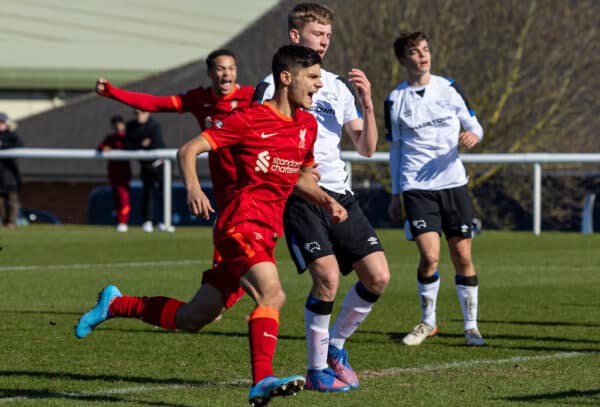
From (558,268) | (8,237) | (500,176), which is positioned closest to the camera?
(558,268)

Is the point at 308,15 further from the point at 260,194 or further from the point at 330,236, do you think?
the point at 260,194

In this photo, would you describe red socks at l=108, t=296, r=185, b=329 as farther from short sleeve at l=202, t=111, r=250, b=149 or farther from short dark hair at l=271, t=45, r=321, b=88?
short dark hair at l=271, t=45, r=321, b=88

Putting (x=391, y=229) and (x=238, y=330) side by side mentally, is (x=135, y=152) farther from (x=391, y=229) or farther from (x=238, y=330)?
(x=238, y=330)

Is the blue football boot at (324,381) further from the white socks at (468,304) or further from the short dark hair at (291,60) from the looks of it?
the white socks at (468,304)

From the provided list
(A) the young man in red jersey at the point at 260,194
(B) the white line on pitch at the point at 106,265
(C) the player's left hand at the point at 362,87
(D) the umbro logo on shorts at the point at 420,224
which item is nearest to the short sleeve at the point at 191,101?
(D) the umbro logo on shorts at the point at 420,224

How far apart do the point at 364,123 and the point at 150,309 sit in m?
1.75

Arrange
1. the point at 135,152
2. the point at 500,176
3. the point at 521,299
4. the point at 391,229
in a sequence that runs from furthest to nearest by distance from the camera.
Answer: the point at 500,176 < the point at 391,229 < the point at 135,152 < the point at 521,299

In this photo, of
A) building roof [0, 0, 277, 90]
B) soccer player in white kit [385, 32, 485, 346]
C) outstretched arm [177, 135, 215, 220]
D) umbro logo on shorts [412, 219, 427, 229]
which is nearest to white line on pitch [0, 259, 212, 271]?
soccer player in white kit [385, 32, 485, 346]

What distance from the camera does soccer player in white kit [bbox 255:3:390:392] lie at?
764 cm

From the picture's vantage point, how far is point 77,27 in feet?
161

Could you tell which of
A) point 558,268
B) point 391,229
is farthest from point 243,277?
point 391,229

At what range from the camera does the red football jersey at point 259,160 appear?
687cm

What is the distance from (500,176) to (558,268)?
36.9 feet

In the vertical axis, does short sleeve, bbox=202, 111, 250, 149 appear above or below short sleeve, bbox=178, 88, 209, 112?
above
